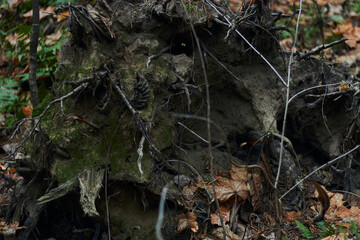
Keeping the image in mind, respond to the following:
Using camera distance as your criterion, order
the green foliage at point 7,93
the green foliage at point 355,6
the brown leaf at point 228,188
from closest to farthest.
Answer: the brown leaf at point 228,188, the green foliage at point 7,93, the green foliage at point 355,6

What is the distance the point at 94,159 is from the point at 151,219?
0.73 metres

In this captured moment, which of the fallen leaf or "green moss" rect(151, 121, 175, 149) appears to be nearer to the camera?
"green moss" rect(151, 121, 175, 149)

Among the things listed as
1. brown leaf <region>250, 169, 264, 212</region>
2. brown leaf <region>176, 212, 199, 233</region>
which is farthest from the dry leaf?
brown leaf <region>250, 169, 264, 212</region>

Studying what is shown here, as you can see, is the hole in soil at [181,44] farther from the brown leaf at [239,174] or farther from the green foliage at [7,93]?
the green foliage at [7,93]

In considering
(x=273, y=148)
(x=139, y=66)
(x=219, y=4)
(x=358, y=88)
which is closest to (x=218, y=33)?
(x=219, y=4)

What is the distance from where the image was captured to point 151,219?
10.2 feet

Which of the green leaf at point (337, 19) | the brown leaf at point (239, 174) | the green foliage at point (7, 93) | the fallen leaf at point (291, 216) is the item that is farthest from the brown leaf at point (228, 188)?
the green leaf at point (337, 19)

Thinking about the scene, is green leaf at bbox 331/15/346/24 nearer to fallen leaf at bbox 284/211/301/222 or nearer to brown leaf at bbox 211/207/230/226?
fallen leaf at bbox 284/211/301/222

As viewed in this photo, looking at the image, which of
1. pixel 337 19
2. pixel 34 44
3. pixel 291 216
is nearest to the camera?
pixel 291 216

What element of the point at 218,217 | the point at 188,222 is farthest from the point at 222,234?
the point at 188,222

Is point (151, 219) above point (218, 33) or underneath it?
underneath

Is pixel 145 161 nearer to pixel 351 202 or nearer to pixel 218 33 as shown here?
pixel 218 33

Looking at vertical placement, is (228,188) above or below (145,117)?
below

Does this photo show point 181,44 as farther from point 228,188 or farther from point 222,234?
point 222,234
